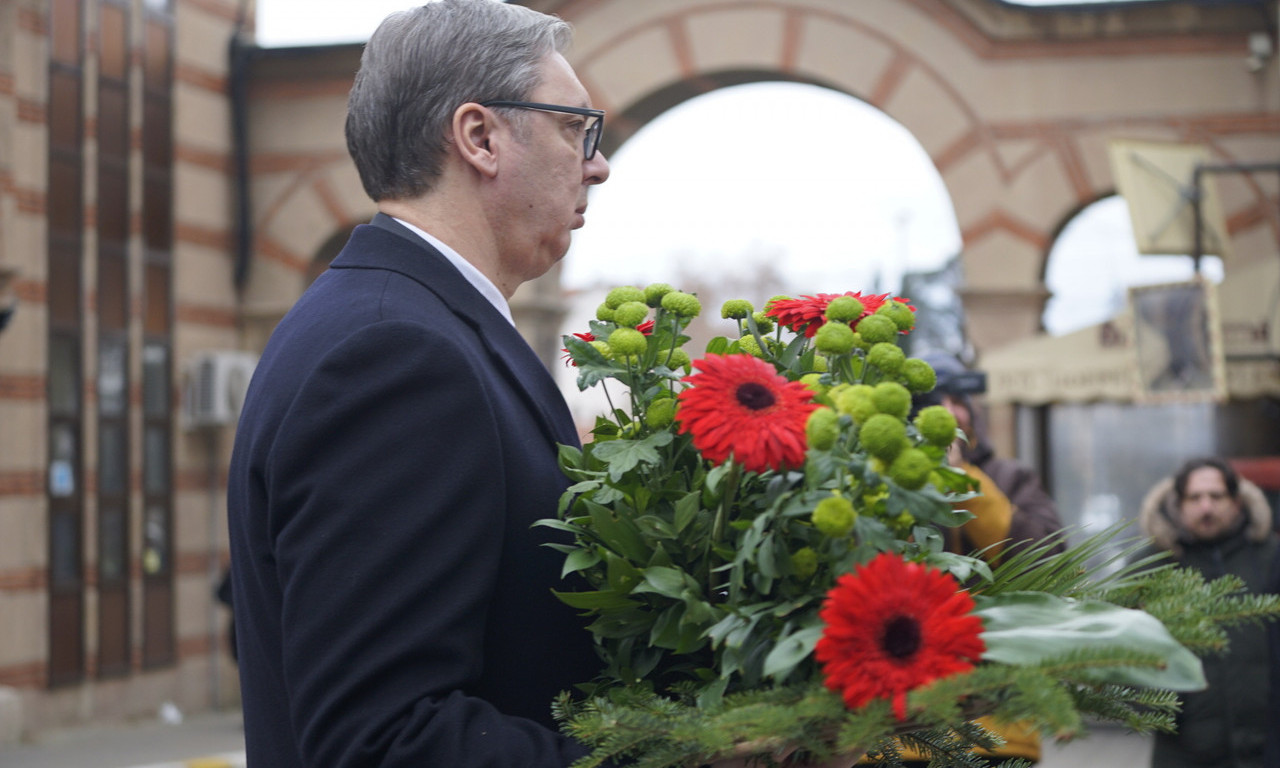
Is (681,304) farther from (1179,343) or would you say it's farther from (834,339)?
(1179,343)

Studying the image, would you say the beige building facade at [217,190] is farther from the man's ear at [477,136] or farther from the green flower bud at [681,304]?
the green flower bud at [681,304]

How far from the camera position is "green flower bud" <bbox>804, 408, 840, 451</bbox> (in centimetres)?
153

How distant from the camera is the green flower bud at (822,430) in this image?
5.03 feet

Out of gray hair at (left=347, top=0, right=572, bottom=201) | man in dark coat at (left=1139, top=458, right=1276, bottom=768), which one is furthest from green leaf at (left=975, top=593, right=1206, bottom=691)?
man in dark coat at (left=1139, top=458, right=1276, bottom=768)

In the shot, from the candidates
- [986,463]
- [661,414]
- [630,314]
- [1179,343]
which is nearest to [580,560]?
[661,414]

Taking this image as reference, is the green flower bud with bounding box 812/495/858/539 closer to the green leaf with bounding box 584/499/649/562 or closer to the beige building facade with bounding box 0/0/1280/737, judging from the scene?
the green leaf with bounding box 584/499/649/562

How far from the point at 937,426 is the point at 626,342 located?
0.41 meters

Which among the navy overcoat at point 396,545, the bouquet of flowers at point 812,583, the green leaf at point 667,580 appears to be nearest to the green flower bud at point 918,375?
the bouquet of flowers at point 812,583

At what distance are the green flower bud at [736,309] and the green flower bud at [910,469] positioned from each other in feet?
1.60

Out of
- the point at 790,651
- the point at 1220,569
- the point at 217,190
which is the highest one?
the point at 217,190

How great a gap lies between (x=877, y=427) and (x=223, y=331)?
1356 centimetres

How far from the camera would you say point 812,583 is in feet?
5.23

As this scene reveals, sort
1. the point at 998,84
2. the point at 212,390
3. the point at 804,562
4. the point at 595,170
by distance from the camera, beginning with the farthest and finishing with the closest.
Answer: the point at 212,390
the point at 998,84
the point at 595,170
the point at 804,562

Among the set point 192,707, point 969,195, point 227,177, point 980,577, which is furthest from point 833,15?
point 980,577
